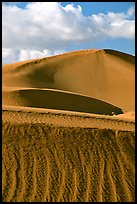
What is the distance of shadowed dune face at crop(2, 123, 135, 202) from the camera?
35.4ft

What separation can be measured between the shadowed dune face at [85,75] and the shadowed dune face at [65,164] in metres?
23.0

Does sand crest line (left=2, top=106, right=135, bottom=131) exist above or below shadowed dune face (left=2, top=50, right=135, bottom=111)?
below

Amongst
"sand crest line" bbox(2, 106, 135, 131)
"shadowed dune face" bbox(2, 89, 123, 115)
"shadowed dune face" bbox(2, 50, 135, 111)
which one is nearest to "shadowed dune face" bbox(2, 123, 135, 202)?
"sand crest line" bbox(2, 106, 135, 131)

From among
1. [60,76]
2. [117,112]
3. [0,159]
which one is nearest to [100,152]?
[0,159]

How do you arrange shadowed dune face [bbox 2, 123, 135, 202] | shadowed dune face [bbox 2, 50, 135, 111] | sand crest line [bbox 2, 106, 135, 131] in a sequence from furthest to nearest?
shadowed dune face [bbox 2, 50, 135, 111]
sand crest line [bbox 2, 106, 135, 131]
shadowed dune face [bbox 2, 123, 135, 202]

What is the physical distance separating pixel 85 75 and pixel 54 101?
606 inches

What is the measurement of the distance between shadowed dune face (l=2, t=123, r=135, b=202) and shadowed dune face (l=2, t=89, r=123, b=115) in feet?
46.3

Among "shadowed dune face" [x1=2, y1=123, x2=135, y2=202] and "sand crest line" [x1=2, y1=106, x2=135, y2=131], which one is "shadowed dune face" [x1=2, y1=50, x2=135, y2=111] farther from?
"shadowed dune face" [x1=2, y1=123, x2=135, y2=202]

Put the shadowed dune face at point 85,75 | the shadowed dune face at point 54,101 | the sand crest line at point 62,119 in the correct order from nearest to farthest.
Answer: the sand crest line at point 62,119, the shadowed dune face at point 54,101, the shadowed dune face at point 85,75

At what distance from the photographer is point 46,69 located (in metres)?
43.6

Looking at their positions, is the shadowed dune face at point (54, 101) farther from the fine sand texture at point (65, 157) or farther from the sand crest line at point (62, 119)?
the fine sand texture at point (65, 157)

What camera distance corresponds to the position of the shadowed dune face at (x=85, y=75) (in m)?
39.9

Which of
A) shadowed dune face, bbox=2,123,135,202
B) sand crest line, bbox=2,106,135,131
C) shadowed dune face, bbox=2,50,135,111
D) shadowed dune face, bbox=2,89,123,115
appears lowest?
shadowed dune face, bbox=2,123,135,202

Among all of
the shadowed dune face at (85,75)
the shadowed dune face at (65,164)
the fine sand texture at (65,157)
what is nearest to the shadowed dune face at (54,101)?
the shadowed dune face at (85,75)
